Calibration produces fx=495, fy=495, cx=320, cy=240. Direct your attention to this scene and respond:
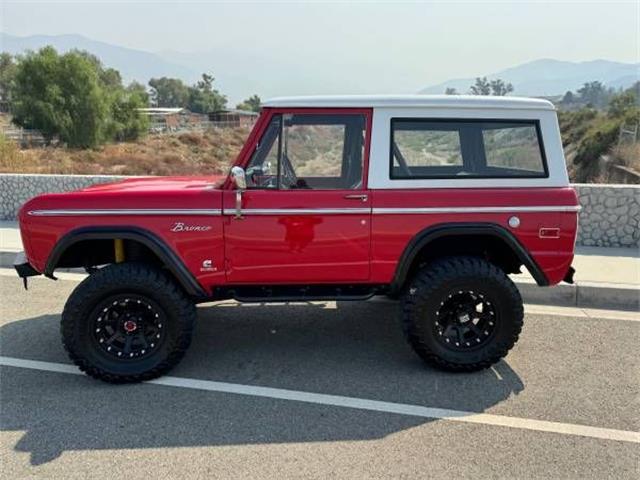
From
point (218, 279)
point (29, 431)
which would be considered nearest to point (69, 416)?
point (29, 431)

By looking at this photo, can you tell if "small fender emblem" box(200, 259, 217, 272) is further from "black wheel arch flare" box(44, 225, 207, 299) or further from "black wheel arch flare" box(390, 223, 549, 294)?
"black wheel arch flare" box(390, 223, 549, 294)

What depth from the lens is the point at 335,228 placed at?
11.5ft

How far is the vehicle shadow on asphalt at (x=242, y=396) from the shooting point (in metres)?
2.94

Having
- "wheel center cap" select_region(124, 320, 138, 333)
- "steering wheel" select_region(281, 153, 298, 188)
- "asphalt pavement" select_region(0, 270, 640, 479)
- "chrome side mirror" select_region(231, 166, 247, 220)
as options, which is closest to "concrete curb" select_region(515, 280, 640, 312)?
"asphalt pavement" select_region(0, 270, 640, 479)

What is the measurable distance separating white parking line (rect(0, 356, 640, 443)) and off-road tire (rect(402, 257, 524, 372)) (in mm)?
Result: 504

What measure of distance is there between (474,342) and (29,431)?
9.83 ft

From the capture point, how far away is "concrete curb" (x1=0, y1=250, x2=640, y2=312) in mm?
5105

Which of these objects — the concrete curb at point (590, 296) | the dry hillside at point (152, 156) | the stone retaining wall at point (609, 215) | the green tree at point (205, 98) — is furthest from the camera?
the green tree at point (205, 98)

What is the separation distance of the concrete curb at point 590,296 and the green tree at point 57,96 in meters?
37.7

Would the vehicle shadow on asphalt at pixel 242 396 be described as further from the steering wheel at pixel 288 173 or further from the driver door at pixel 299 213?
the steering wheel at pixel 288 173

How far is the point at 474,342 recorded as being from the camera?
366 centimetres

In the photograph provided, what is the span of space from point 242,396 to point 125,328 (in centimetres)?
99

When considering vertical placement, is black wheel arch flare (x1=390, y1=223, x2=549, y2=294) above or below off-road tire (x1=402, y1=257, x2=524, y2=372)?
above

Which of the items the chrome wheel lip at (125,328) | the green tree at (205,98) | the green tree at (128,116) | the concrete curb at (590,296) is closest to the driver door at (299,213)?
the chrome wheel lip at (125,328)
